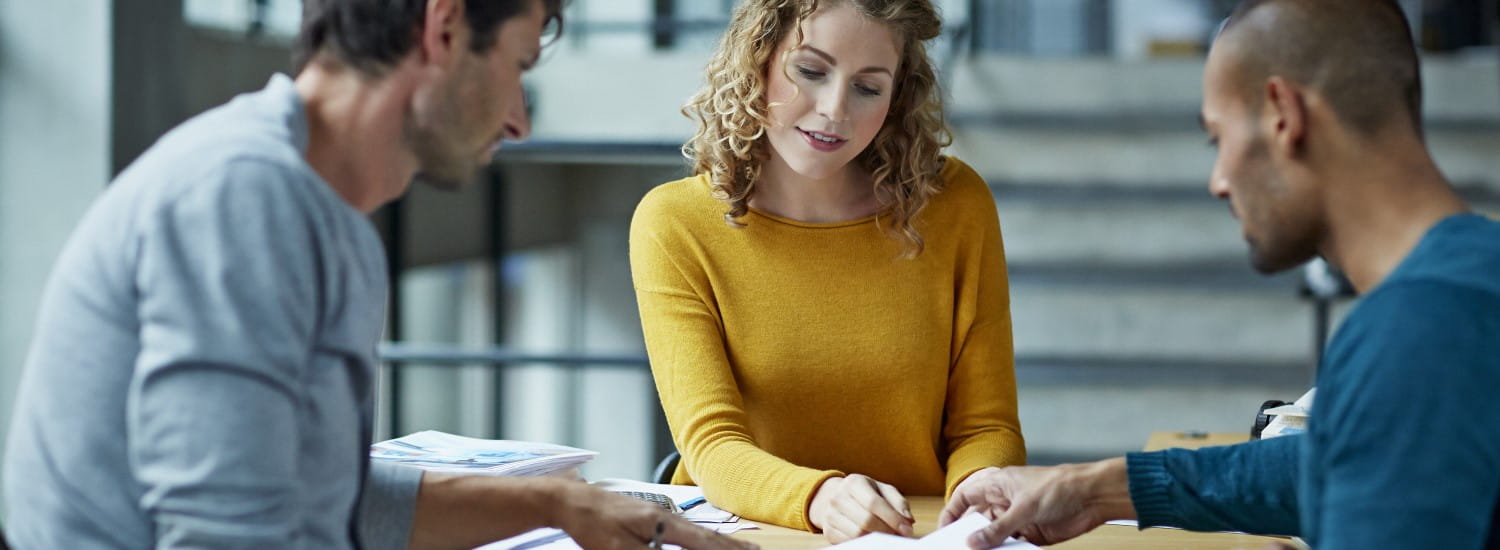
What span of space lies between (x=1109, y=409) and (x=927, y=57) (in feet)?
8.03

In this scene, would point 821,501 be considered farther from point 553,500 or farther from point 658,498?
point 553,500

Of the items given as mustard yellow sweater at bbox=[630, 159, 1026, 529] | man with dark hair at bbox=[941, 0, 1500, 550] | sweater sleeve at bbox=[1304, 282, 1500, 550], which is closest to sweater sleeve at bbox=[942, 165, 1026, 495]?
mustard yellow sweater at bbox=[630, 159, 1026, 529]

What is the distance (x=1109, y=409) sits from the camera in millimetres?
4090

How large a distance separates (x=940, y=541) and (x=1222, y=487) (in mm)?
276

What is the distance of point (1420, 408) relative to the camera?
89cm

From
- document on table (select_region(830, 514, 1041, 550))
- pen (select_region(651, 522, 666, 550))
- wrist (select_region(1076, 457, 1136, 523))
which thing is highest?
wrist (select_region(1076, 457, 1136, 523))

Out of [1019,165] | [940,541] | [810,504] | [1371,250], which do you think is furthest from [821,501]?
[1019,165]

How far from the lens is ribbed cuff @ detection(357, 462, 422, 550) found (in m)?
1.23

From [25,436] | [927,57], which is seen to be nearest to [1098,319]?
[927,57]

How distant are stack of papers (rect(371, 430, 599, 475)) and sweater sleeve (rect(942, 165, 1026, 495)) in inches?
20.2

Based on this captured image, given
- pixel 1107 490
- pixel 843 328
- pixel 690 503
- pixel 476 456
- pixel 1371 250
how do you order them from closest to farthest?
pixel 1371 250 → pixel 1107 490 → pixel 476 456 → pixel 690 503 → pixel 843 328

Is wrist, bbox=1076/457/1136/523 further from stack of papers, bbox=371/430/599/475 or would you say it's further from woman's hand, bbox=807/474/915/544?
stack of papers, bbox=371/430/599/475

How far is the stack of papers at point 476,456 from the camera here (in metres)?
1.52

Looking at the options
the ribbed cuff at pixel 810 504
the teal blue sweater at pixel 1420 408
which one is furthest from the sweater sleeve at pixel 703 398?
Answer: the teal blue sweater at pixel 1420 408
